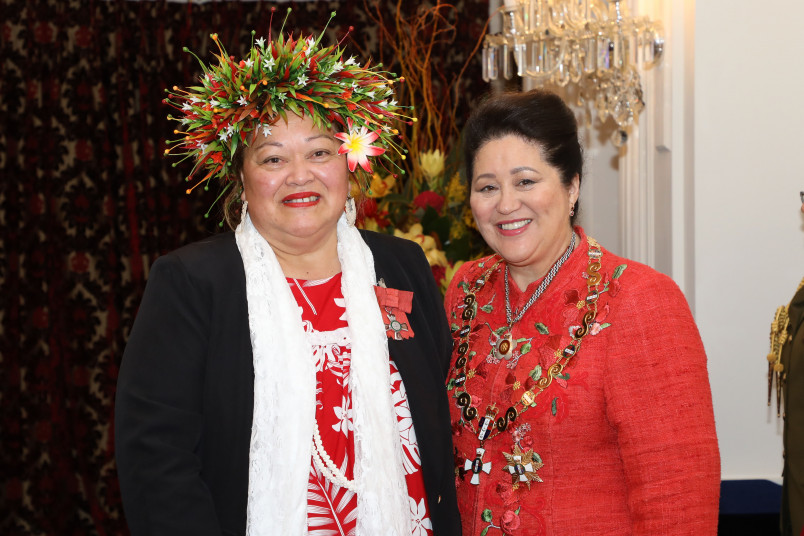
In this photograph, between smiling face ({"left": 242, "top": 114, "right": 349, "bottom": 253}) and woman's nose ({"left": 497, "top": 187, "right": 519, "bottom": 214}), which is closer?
smiling face ({"left": 242, "top": 114, "right": 349, "bottom": 253})

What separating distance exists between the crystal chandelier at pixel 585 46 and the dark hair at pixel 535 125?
121cm

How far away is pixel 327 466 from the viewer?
1748 mm

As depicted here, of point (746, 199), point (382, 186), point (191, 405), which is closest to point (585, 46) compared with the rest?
point (746, 199)

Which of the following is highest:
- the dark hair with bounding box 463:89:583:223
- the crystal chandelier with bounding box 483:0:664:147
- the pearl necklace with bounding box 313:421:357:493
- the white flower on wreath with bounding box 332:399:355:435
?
the crystal chandelier with bounding box 483:0:664:147

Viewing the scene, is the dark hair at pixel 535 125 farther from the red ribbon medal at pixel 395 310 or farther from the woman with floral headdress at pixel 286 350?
the red ribbon medal at pixel 395 310

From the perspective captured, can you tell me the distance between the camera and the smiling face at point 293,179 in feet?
5.85

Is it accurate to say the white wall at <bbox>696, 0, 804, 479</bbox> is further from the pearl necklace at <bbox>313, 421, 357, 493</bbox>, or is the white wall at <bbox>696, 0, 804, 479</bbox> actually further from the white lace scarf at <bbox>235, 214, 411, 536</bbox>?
the pearl necklace at <bbox>313, 421, 357, 493</bbox>

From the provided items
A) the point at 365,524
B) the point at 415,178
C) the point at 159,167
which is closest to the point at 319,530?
the point at 365,524

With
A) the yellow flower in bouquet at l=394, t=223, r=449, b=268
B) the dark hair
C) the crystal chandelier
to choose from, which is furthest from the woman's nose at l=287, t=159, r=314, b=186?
the crystal chandelier

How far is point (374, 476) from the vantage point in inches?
68.1

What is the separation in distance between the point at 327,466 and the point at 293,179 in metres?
0.61

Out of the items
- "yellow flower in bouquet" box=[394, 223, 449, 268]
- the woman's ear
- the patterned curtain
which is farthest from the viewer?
the patterned curtain

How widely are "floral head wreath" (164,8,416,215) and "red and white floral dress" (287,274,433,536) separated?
1.00 feet

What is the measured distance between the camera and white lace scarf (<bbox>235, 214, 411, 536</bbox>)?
1.66 meters
